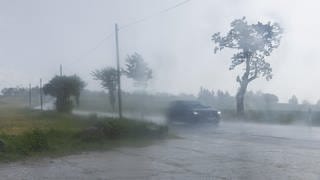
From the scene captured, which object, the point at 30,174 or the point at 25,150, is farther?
the point at 25,150

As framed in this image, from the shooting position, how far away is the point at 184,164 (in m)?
14.4

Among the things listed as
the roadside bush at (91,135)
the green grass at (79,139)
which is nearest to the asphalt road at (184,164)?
the green grass at (79,139)

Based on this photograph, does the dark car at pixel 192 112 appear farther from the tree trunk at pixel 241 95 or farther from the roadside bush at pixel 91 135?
the tree trunk at pixel 241 95

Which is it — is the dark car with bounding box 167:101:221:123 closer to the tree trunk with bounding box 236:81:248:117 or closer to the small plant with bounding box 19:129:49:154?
the tree trunk with bounding box 236:81:248:117

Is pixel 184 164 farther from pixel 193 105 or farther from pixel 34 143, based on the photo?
pixel 193 105

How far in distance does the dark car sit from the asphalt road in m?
13.6

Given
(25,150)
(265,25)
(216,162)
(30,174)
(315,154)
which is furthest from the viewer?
(265,25)

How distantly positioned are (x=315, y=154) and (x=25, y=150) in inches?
335

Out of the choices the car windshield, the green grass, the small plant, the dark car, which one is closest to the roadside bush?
the green grass

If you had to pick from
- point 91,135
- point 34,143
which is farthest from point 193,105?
point 34,143

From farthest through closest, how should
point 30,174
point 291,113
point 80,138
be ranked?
point 291,113 < point 80,138 < point 30,174

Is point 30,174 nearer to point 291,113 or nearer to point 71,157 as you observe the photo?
point 71,157

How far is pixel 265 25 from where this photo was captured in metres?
50.1

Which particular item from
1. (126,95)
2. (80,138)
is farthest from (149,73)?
(80,138)
